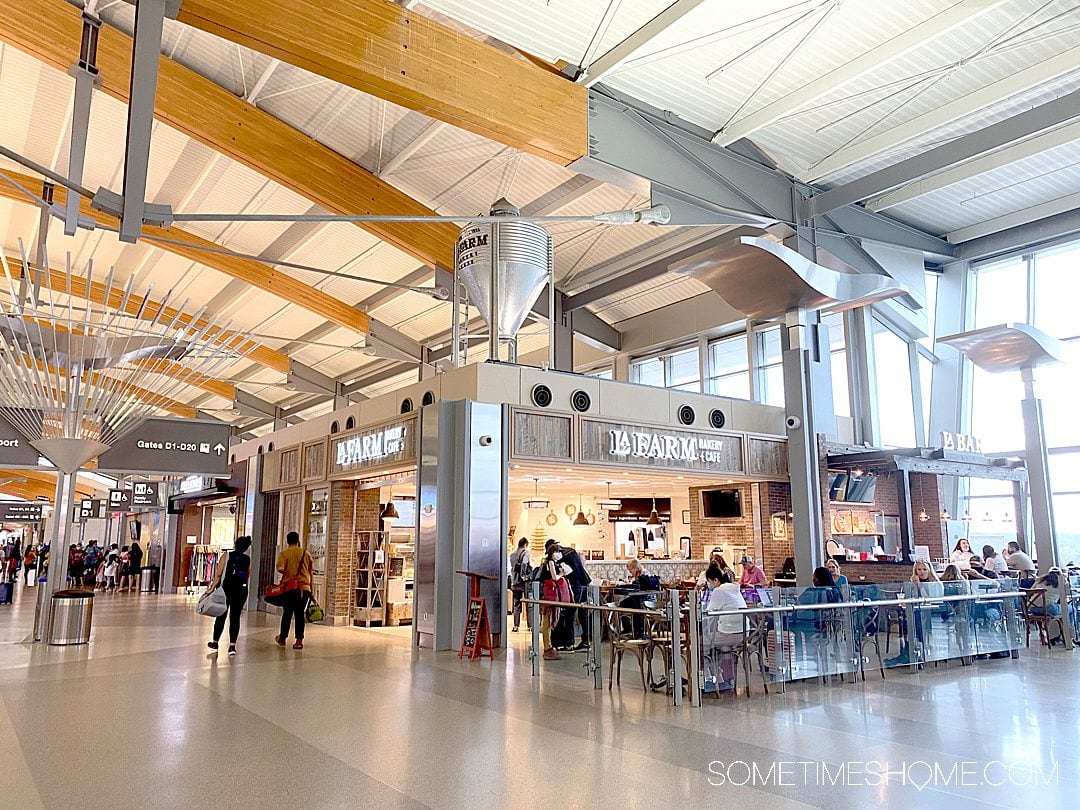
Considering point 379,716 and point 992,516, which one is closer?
point 379,716

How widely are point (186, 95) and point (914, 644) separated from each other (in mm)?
10525

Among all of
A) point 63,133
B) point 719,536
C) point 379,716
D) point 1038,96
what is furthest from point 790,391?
point 63,133

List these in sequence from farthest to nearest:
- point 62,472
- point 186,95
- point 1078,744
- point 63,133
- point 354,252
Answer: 1. point 354,252
2. point 63,133
3. point 186,95
4. point 62,472
5. point 1078,744

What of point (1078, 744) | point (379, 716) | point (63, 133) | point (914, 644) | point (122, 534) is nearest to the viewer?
point (1078, 744)

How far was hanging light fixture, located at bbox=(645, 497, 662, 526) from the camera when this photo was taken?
626 inches

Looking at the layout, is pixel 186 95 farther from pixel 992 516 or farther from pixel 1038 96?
pixel 992 516

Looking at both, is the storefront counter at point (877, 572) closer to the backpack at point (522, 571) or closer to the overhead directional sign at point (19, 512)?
the backpack at point (522, 571)

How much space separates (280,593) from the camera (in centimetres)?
981

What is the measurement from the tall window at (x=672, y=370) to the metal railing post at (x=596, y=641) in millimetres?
10034

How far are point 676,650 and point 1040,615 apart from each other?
19.9ft

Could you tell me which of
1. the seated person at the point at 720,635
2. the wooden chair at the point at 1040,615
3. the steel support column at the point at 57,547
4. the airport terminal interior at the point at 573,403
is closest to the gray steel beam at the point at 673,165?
the airport terminal interior at the point at 573,403

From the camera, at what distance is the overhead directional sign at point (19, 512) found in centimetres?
2802

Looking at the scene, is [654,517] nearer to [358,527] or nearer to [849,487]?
[849,487]

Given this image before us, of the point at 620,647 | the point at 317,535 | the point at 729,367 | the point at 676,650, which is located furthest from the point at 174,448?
the point at 729,367
